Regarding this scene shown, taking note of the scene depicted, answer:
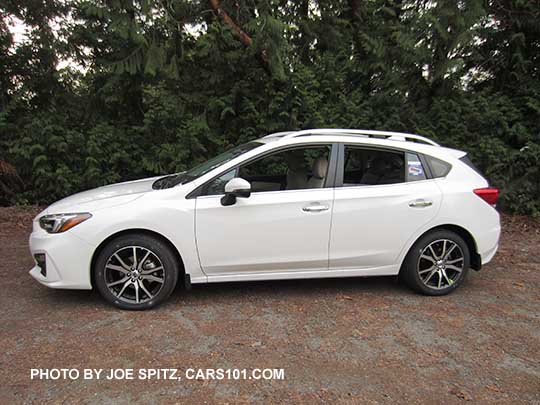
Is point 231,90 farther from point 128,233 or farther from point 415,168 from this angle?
point 128,233

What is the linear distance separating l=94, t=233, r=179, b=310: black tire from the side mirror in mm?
703

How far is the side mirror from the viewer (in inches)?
134

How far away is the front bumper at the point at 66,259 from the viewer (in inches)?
133

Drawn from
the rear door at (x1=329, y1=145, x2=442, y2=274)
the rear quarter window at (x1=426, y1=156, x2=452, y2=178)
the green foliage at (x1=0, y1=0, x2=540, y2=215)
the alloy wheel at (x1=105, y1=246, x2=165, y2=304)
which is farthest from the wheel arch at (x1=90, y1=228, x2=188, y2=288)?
the green foliage at (x1=0, y1=0, x2=540, y2=215)

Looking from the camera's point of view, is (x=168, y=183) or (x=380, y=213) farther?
(x=168, y=183)

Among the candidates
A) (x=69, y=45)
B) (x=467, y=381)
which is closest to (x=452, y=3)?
(x=467, y=381)

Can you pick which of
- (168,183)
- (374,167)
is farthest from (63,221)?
(374,167)

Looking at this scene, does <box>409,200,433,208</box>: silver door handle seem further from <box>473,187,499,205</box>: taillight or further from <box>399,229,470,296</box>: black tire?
<box>473,187,499,205</box>: taillight

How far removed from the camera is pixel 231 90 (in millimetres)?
7812

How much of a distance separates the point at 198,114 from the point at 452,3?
484 centimetres

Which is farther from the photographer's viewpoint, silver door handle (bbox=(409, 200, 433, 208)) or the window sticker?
the window sticker

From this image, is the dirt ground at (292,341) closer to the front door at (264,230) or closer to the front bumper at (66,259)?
the front bumper at (66,259)

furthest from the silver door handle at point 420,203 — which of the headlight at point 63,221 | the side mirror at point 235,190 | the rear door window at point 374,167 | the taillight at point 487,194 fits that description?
the headlight at point 63,221

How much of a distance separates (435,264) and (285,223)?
1616 millimetres
